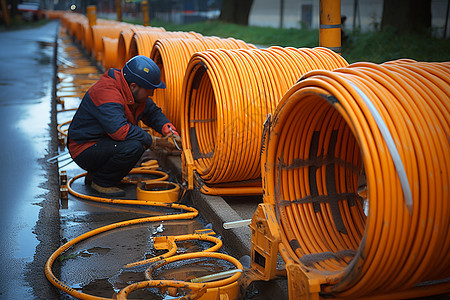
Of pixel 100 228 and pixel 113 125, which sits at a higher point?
pixel 113 125

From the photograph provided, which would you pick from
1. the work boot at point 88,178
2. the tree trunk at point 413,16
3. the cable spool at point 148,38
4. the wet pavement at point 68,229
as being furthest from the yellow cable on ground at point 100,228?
the tree trunk at point 413,16

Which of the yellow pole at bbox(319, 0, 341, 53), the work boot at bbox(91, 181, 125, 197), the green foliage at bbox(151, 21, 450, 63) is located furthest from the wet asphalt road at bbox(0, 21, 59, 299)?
the green foliage at bbox(151, 21, 450, 63)

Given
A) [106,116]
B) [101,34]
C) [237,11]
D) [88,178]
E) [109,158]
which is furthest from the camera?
[237,11]

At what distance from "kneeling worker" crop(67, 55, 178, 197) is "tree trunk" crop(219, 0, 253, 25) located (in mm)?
20903

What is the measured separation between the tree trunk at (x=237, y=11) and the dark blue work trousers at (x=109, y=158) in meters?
21.1

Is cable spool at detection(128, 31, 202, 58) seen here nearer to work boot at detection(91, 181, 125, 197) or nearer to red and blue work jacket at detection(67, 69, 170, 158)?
red and blue work jacket at detection(67, 69, 170, 158)

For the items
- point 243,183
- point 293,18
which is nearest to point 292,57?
point 243,183

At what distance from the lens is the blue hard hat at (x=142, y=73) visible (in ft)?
18.1

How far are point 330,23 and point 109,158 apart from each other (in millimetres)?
2731

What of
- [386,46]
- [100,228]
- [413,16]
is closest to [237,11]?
[413,16]

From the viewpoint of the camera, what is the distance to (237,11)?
26.0 m

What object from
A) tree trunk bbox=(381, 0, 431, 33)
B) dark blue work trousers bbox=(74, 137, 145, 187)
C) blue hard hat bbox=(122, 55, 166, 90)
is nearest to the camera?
blue hard hat bbox=(122, 55, 166, 90)

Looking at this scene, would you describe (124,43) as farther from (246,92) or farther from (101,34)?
(246,92)

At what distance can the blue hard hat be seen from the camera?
18.1ft
